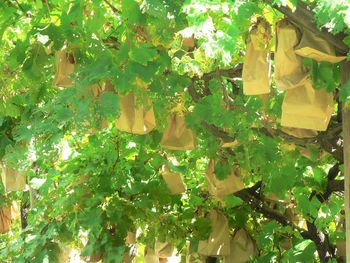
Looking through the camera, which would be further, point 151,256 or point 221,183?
point 151,256

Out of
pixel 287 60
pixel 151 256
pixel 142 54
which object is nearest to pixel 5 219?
pixel 151 256

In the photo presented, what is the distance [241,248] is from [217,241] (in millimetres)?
270

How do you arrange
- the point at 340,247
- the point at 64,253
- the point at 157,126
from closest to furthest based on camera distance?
1. the point at 157,126
2. the point at 340,247
3. the point at 64,253

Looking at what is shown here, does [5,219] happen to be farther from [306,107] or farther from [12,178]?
[306,107]

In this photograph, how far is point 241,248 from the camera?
19.3 feet

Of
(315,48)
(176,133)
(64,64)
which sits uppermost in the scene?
(315,48)

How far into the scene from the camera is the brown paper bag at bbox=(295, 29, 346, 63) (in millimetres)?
2639

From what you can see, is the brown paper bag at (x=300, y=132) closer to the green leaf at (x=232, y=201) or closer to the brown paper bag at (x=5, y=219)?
the green leaf at (x=232, y=201)

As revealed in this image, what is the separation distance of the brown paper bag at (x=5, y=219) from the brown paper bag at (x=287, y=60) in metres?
5.22

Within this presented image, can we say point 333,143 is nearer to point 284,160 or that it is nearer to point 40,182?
point 284,160

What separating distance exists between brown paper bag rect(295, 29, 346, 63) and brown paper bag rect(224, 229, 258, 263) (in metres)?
3.37

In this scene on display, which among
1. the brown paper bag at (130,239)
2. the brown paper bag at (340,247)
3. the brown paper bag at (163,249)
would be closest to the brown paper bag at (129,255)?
the brown paper bag at (130,239)

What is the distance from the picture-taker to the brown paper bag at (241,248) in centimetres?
581

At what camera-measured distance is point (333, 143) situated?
415 centimetres
